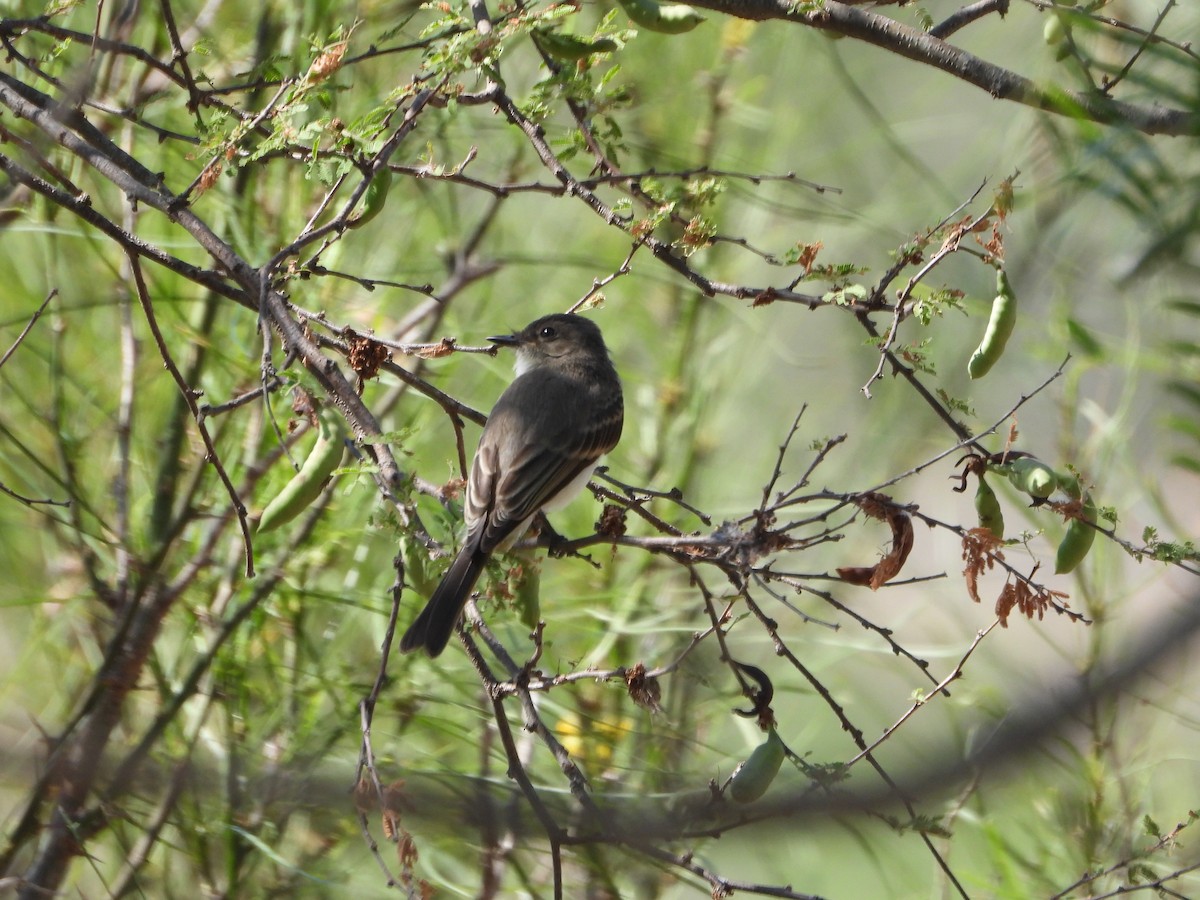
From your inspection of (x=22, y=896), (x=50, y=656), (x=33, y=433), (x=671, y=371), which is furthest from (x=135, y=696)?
(x=671, y=371)

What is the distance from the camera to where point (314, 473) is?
197cm

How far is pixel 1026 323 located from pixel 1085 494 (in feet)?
4.68

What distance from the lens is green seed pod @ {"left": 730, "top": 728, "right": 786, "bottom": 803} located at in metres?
1.89

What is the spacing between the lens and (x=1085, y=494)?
78.4 inches

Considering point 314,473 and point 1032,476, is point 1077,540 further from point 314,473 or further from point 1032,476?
point 314,473

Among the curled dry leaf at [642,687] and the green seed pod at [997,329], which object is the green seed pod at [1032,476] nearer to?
A: the green seed pod at [997,329]

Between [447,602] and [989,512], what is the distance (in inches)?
39.8

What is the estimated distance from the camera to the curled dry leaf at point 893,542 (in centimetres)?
185

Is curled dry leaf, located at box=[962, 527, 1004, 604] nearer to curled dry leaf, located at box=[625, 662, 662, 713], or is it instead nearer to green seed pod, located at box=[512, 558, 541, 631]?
curled dry leaf, located at box=[625, 662, 662, 713]

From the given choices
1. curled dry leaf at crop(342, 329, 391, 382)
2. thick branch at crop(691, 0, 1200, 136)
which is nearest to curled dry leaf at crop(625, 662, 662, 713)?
curled dry leaf at crop(342, 329, 391, 382)

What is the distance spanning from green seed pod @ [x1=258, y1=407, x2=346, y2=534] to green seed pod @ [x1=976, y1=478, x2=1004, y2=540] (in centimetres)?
104

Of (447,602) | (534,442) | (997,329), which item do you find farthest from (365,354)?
(534,442)

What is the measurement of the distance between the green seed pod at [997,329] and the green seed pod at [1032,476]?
0.55ft

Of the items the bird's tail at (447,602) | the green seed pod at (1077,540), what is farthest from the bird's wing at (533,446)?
the green seed pod at (1077,540)
